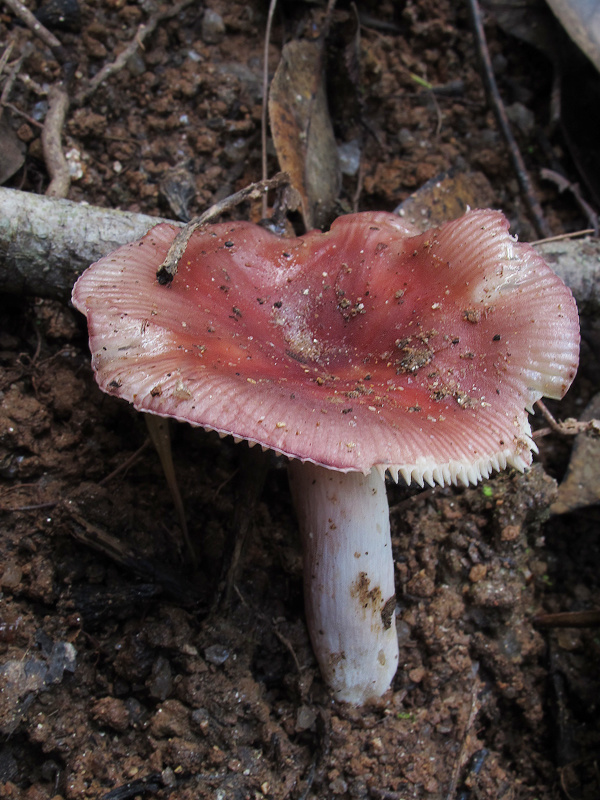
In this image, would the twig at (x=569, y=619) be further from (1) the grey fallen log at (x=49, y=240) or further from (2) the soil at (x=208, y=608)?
(1) the grey fallen log at (x=49, y=240)

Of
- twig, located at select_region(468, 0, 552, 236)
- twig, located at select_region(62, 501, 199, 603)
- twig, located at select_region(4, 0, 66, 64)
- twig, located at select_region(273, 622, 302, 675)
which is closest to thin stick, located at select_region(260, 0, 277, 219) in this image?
twig, located at select_region(4, 0, 66, 64)

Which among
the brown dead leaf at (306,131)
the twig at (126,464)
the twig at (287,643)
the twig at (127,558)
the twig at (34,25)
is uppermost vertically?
the twig at (34,25)

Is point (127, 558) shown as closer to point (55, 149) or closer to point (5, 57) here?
point (55, 149)

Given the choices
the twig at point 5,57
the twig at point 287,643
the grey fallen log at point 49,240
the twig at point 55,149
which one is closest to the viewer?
the twig at point 287,643

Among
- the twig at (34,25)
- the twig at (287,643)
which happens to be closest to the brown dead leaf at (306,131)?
the twig at (34,25)

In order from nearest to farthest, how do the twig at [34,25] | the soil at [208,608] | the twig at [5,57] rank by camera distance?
the soil at [208,608] < the twig at [5,57] < the twig at [34,25]

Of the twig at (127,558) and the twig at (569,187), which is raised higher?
the twig at (569,187)

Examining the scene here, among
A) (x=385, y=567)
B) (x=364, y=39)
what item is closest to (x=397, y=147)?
(x=364, y=39)

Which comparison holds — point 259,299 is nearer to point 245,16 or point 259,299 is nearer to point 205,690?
point 205,690

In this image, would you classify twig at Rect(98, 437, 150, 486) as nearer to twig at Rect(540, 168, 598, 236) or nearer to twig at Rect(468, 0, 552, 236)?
twig at Rect(468, 0, 552, 236)
